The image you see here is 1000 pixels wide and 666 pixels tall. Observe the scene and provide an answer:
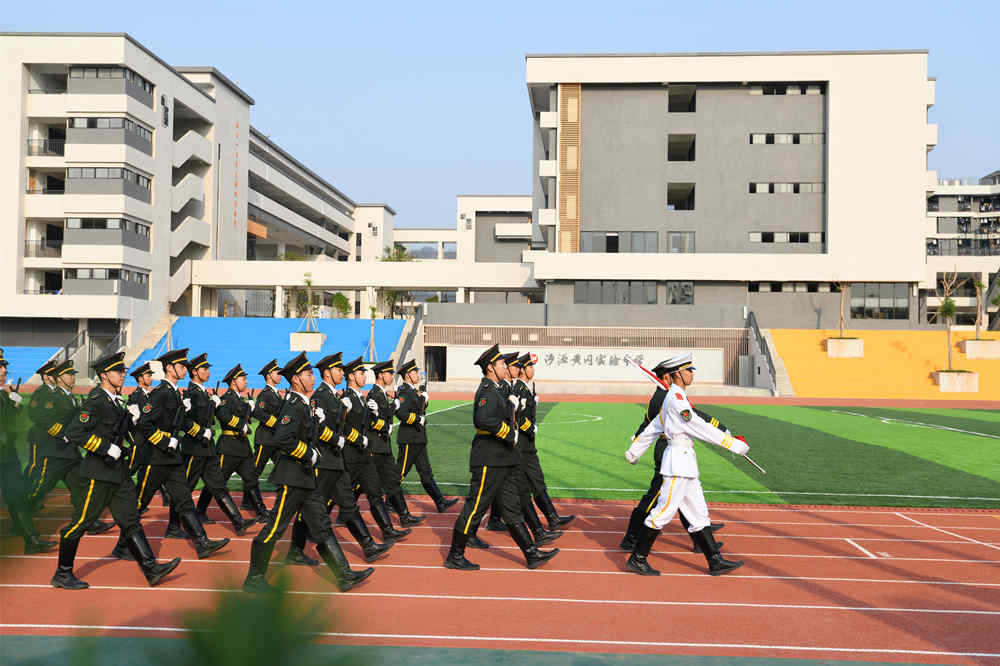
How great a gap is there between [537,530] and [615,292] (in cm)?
3844

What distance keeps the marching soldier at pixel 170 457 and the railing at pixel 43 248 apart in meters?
39.1

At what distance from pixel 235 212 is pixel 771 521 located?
5062cm

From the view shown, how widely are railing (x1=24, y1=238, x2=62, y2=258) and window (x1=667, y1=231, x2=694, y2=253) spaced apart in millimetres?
33654

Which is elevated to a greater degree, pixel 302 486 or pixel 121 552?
pixel 302 486

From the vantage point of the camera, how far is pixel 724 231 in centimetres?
4647

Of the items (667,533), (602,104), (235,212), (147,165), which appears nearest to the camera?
(667,533)

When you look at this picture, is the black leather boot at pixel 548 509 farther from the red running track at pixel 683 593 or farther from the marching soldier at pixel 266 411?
the marching soldier at pixel 266 411

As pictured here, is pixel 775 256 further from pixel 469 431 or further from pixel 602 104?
pixel 469 431

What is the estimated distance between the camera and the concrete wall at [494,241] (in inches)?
3130

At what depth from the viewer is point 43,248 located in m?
42.9

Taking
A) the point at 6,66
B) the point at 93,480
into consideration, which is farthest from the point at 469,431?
the point at 6,66

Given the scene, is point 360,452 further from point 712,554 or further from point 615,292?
point 615,292

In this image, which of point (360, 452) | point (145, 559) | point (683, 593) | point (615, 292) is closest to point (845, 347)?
point (615, 292)

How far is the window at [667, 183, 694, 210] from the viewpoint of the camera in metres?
47.8
